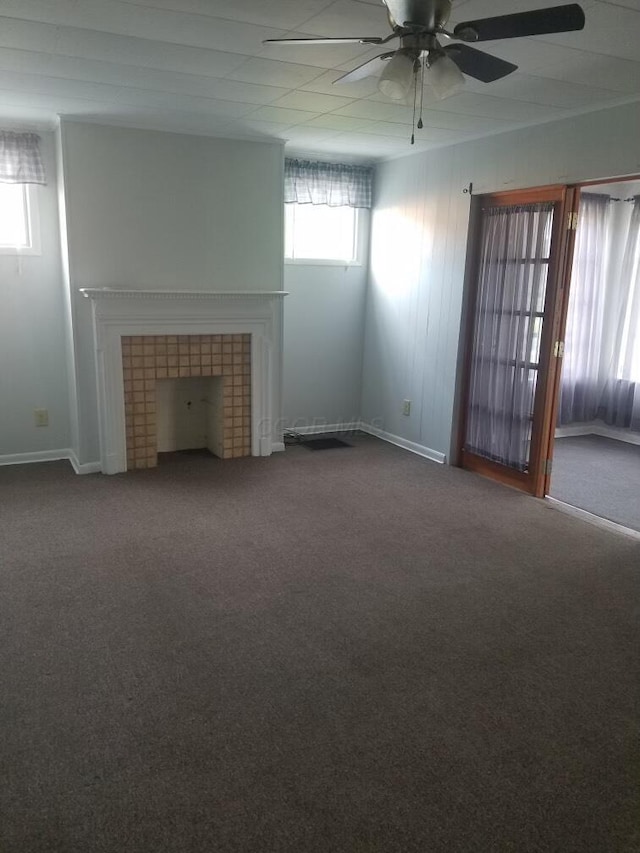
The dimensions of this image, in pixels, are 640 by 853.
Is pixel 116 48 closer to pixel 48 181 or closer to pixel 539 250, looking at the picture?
pixel 48 181

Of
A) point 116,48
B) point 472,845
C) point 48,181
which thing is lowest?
point 472,845

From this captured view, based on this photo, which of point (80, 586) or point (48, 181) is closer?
point (80, 586)

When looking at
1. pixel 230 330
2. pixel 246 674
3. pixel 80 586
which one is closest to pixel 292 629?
pixel 246 674

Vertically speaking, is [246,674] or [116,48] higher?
[116,48]

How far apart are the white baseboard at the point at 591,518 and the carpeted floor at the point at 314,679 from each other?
0.38 feet

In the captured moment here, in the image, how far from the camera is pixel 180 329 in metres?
4.78

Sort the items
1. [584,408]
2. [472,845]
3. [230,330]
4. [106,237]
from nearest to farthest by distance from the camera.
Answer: [472,845]
[106,237]
[230,330]
[584,408]

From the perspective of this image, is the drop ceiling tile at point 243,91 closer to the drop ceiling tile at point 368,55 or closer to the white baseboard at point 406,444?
the drop ceiling tile at point 368,55

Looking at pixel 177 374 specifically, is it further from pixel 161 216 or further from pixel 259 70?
pixel 259 70

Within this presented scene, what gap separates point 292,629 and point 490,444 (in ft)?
8.40

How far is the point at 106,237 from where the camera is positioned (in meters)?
4.56

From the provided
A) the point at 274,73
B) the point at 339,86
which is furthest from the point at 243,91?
the point at 339,86

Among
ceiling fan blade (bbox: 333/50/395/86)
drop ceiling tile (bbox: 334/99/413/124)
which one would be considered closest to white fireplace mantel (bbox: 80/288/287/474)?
drop ceiling tile (bbox: 334/99/413/124)

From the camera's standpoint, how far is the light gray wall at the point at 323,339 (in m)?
5.78
